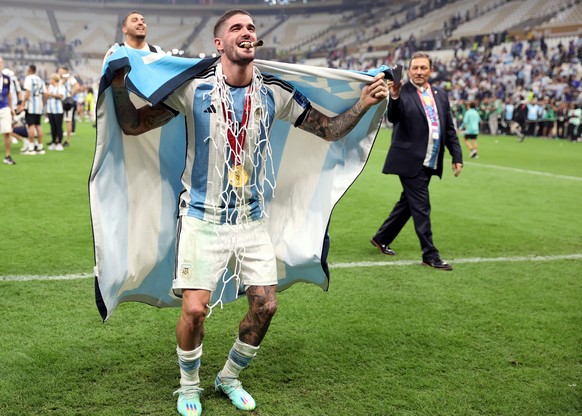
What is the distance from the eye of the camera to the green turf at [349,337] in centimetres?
369

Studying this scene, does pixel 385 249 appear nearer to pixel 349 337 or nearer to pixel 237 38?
pixel 349 337

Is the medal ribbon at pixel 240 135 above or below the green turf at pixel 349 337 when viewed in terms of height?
above

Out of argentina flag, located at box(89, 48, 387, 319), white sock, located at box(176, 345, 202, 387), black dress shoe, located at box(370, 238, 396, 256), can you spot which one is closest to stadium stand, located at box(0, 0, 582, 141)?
black dress shoe, located at box(370, 238, 396, 256)

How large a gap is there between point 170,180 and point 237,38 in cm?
93

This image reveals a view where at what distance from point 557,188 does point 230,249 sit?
10.2 m

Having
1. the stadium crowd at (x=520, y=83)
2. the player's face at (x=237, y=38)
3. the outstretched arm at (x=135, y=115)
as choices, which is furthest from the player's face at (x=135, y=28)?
the stadium crowd at (x=520, y=83)

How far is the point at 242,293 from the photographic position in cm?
398

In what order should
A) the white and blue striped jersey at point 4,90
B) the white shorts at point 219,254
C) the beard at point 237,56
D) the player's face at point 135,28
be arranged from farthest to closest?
1. the white and blue striped jersey at point 4,90
2. the player's face at point 135,28
3. the white shorts at point 219,254
4. the beard at point 237,56

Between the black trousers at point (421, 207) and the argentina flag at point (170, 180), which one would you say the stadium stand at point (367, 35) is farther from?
the argentina flag at point (170, 180)

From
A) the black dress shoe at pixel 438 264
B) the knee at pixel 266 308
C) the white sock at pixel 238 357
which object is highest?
the knee at pixel 266 308

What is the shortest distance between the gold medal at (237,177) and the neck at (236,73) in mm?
422

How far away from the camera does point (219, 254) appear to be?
3.51 m

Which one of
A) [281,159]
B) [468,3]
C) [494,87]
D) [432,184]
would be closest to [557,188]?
[432,184]

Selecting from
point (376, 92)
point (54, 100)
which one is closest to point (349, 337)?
point (376, 92)
